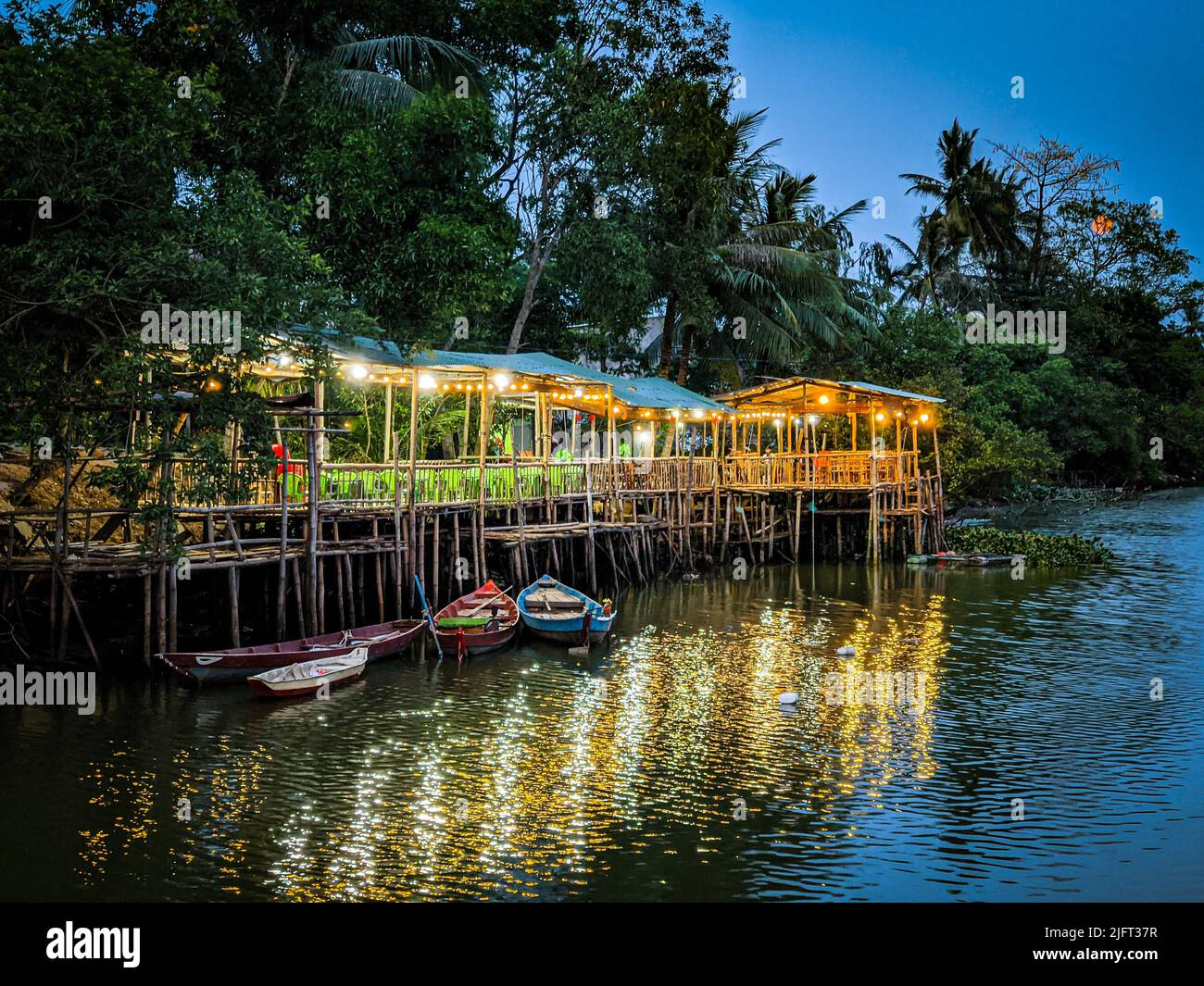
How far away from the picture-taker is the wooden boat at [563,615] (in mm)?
18250

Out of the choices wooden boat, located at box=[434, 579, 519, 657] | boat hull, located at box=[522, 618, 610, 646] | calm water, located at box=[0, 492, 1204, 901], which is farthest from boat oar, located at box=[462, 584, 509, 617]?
calm water, located at box=[0, 492, 1204, 901]

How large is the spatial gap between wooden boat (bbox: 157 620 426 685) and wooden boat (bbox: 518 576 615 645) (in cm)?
304

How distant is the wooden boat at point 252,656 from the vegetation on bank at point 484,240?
243cm

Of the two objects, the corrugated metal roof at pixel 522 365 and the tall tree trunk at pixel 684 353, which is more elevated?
the tall tree trunk at pixel 684 353

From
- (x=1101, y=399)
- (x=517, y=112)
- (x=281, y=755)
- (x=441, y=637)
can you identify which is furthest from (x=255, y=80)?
(x=1101, y=399)

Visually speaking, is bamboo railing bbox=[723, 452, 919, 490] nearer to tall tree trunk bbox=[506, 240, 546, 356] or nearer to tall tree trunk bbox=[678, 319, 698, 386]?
tall tree trunk bbox=[678, 319, 698, 386]

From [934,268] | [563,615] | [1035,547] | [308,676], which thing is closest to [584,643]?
[563,615]

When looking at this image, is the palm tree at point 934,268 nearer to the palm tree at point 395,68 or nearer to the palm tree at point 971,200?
the palm tree at point 971,200

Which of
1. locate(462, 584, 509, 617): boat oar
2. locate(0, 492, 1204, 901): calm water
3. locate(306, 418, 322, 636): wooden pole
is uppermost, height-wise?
locate(306, 418, 322, 636): wooden pole

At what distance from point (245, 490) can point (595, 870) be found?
8.73 metres

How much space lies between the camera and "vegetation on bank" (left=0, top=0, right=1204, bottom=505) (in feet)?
44.8

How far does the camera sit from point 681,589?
25.9m

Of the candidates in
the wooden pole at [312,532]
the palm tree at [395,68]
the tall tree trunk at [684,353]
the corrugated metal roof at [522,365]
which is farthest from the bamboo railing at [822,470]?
the wooden pole at [312,532]

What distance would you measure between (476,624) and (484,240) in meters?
9.50
